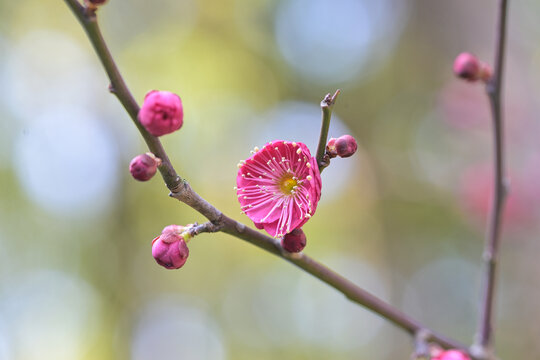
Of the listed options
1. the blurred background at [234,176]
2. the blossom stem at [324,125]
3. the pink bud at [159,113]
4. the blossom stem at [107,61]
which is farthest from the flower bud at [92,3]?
the blurred background at [234,176]

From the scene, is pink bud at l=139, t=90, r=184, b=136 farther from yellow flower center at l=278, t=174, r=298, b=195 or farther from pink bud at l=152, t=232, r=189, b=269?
yellow flower center at l=278, t=174, r=298, b=195

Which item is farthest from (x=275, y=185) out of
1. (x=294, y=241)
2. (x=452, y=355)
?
(x=452, y=355)

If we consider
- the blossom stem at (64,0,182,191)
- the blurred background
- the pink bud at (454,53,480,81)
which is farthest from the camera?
the blurred background

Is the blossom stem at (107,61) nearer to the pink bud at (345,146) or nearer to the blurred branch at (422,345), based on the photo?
the pink bud at (345,146)

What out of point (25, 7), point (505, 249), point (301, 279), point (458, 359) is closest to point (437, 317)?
point (505, 249)

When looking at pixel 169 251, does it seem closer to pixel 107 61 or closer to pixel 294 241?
pixel 294 241

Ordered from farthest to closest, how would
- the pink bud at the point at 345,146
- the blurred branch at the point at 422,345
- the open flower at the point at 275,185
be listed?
the blurred branch at the point at 422,345 → the open flower at the point at 275,185 → the pink bud at the point at 345,146

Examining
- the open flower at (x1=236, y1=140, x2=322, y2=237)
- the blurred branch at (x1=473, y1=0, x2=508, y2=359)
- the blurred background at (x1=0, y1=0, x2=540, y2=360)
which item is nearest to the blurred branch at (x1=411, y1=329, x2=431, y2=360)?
the blurred branch at (x1=473, y1=0, x2=508, y2=359)
